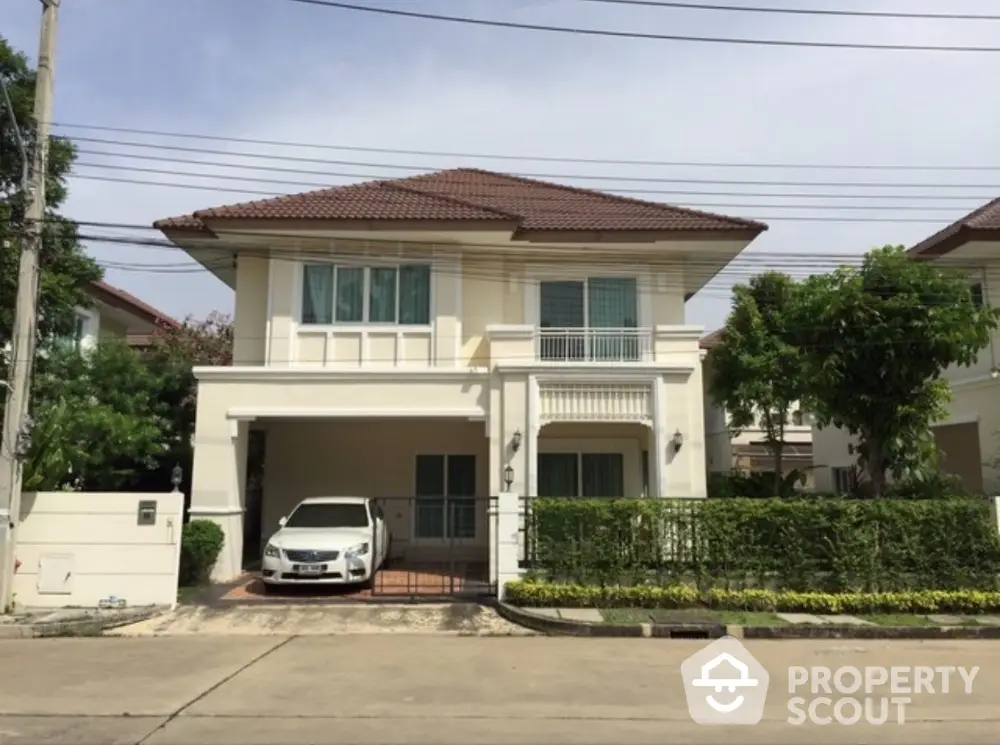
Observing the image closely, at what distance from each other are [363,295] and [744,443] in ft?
78.8

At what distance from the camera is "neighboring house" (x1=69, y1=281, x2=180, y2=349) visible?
19.4 meters

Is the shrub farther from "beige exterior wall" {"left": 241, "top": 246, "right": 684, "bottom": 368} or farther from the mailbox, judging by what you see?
"beige exterior wall" {"left": 241, "top": 246, "right": 684, "bottom": 368}

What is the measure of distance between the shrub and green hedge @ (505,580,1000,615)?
510cm

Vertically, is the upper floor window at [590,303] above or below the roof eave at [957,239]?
below

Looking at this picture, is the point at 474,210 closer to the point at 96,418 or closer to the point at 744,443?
the point at 96,418

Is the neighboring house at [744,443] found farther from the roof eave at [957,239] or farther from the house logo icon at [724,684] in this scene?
the house logo icon at [724,684]

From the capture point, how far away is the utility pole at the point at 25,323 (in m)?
10.9

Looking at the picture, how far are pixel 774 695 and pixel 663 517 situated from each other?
5.00 metres

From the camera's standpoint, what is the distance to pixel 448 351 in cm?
1521

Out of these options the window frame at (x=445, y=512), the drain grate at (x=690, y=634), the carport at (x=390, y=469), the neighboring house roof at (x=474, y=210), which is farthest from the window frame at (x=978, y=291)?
the window frame at (x=445, y=512)

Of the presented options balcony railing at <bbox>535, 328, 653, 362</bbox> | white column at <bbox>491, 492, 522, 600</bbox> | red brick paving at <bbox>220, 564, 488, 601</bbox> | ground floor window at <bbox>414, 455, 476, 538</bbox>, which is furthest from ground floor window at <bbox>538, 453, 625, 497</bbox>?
white column at <bbox>491, 492, 522, 600</bbox>

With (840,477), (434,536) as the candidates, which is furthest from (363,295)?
(840,477)

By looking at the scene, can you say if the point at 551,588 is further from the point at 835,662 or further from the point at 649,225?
the point at 649,225

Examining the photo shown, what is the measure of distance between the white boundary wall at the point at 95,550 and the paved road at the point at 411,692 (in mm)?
1609
